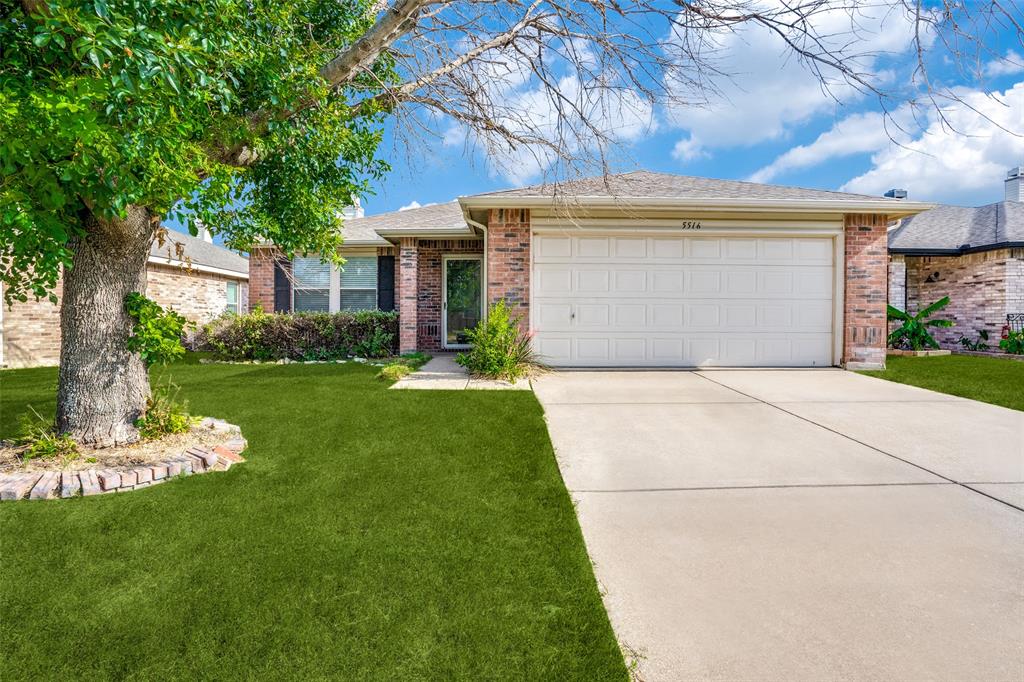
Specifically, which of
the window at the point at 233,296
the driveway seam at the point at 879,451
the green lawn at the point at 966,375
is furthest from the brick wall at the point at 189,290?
the green lawn at the point at 966,375

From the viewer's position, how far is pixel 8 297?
12.5 feet

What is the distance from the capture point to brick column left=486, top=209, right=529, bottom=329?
27.5 feet

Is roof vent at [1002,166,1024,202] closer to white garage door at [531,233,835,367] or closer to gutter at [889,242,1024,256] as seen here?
gutter at [889,242,1024,256]

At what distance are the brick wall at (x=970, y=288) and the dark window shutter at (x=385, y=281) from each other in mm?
13831

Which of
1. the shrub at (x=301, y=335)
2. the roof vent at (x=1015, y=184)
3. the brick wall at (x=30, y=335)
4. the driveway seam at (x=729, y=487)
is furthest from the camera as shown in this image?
the roof vent at (x=1015, y=184)

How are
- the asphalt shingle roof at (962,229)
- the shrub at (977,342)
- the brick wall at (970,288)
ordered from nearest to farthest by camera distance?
the brick wall at (970,288) < the shrub at (977,342) < the asphalt shingle roof at (962,229)

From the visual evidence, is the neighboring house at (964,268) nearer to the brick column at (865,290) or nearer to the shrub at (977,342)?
the shrub at (977,342)

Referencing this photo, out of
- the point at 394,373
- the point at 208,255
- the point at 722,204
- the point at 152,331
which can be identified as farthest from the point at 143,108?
the point at 208,255

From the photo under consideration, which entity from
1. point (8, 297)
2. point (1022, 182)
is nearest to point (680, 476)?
point (8, 297)

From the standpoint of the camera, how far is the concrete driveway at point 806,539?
1860mm

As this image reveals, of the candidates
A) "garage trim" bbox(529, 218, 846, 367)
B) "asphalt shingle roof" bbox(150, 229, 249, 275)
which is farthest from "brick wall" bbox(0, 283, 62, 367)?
"garage trim" bbox(529, 218, 846, 367)

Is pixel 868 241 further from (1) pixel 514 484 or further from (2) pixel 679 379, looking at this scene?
(1) pixel 514 484

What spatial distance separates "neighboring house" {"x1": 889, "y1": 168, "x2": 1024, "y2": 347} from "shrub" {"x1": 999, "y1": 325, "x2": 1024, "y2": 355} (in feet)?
2.72

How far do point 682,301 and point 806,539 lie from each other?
6.57m
